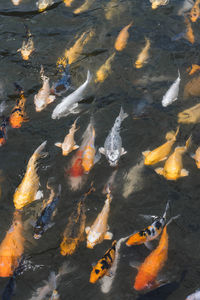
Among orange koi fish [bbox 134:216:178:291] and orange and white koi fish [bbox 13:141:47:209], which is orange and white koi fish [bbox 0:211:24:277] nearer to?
orange and white koi fish [bbox 13:141:47:209]

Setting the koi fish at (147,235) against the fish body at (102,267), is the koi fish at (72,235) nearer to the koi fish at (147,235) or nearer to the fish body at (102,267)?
the fish body at (102,267)

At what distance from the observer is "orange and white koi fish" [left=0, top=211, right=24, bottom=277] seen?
6.32m

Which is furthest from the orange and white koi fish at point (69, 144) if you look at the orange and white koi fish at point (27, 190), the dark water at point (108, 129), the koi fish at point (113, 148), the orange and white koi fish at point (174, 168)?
the orange and white koi fish at point (174, 168)

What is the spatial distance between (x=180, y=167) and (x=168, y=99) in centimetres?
205

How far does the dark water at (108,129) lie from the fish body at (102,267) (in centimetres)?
41

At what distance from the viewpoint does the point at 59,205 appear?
24.7 feet

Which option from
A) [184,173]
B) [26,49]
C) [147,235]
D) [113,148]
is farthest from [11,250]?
[26,49]

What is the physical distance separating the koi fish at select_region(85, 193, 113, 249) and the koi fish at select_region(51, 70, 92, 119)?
286 centimetres

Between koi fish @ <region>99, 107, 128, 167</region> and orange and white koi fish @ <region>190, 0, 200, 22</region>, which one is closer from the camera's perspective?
koi fish @ <region>99, 107, 128, 167</region>

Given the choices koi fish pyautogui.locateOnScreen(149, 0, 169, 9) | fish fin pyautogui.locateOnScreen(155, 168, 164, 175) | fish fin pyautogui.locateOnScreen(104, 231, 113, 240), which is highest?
koi fish pyautogui.locateOnScreen(149, 0, 169, 9)

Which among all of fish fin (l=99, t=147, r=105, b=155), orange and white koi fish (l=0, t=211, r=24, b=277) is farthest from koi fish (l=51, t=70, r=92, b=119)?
orange and white koi fish (l=0, t=211, r=24, b=277)

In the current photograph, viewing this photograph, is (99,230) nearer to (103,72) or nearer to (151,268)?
(151,268)

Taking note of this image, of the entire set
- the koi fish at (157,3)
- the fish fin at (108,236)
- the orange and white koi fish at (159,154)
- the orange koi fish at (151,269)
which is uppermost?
the koi fish at (157,3)

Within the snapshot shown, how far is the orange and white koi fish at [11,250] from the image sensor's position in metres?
→ 6.32
